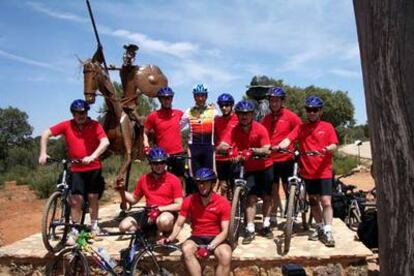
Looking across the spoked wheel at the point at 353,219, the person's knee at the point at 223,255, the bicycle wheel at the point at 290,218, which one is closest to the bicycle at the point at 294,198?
the bicycle wheel at the point at 290,218

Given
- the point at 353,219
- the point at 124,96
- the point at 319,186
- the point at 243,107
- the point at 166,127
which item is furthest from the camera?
the point at 124,96

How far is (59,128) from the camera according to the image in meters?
6.56

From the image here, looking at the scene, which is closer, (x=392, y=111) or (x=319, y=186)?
(x=392, y=111)

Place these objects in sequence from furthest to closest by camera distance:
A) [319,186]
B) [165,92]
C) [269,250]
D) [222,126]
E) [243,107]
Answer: [165,92], [222,126], [243,107], [319,186], [269,250]

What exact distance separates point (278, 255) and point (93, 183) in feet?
8.65

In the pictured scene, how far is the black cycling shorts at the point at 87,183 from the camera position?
653cm

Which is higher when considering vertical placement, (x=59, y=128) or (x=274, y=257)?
(x=59, y=128)

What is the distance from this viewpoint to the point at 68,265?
18.4 feet

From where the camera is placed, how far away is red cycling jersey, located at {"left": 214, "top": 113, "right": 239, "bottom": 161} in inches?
280

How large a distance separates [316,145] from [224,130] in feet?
4.46

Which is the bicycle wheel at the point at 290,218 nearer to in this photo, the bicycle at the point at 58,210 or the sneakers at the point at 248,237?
the sneakers at the point at 248,237

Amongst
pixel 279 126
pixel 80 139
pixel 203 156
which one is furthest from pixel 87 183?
pixel 279 126

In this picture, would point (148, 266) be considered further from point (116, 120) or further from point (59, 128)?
point (116, 120)

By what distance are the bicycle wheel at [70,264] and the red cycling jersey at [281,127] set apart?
3079mm
